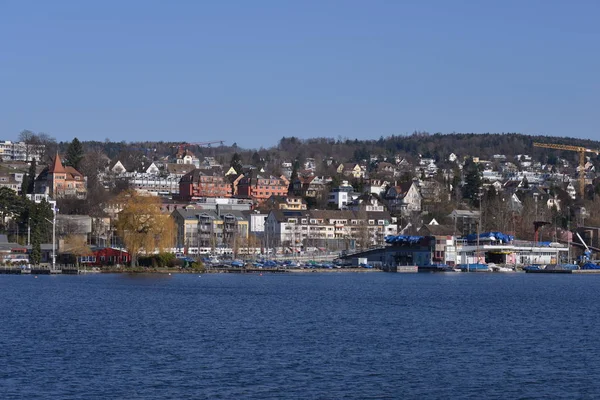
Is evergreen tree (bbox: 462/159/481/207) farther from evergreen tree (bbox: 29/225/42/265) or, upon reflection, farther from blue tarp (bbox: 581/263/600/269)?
evergreen tree (bbox: 29/225/42/265)

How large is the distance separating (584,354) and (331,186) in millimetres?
119545

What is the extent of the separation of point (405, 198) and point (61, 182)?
4778 cm

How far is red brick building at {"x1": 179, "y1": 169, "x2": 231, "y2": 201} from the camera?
478 ft

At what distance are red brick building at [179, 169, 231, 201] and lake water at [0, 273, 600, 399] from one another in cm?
8532

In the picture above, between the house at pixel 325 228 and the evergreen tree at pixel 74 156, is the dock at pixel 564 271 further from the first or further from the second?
the evergreen tree at pixel 74 156

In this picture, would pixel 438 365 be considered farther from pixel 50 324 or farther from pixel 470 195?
pixel 470 195

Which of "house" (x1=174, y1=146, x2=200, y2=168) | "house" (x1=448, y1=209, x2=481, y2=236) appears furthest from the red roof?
"house" (x1=174, y1=146, x2=200, y2=168)

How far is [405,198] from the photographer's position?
14762cm

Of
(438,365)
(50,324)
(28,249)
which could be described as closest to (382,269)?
(28,249)

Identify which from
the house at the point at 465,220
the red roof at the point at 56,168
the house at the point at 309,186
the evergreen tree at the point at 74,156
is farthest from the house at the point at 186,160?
the house at the point at 465,220

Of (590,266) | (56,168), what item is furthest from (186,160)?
(590,266)

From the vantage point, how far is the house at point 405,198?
481 ft

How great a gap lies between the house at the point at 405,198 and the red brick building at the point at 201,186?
928 inches

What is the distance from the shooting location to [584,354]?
107 feet
